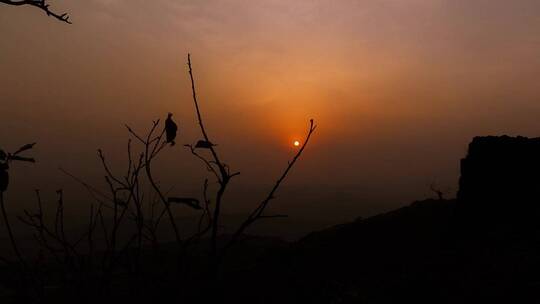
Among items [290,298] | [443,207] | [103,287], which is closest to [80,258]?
[103,287]

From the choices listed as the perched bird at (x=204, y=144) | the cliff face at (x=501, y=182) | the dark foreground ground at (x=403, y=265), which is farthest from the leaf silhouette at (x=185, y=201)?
the cliff face at (x=501, y=182)

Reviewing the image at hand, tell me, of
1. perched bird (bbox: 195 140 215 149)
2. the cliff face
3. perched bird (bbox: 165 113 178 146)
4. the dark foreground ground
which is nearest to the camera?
perched bird (bbox: 195 140 215 149)

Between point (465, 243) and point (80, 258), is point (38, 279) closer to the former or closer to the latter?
point (80, 258)

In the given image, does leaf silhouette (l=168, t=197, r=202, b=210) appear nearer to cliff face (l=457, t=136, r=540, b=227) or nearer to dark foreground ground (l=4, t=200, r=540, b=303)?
dark foreground ground (l=4, t=200, r=540, b=303)

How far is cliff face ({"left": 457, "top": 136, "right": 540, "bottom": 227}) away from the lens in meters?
11.6

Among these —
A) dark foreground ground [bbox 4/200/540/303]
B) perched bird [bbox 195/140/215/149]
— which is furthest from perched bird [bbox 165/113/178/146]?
dark foreground ground [bbox 4/200/540/303]

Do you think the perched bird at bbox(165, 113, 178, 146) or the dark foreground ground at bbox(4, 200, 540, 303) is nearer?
the perched bird at bbox(165, 113, 178, 146)

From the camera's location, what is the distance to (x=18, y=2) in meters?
2.46

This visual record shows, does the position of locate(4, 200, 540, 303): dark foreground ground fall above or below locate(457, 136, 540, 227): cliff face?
below

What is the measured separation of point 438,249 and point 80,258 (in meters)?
10.7

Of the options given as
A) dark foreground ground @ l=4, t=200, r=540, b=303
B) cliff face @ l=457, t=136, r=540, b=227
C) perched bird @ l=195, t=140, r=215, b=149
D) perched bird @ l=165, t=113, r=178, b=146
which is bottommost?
dark foreground ground @ l=4, t=200, r=540, b=303

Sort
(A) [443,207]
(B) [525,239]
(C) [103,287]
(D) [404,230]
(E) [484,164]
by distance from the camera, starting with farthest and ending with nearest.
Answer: (A) [443,207], (D) [404,230], (E) [484,164], (B) [525,239], (C) [103,287]

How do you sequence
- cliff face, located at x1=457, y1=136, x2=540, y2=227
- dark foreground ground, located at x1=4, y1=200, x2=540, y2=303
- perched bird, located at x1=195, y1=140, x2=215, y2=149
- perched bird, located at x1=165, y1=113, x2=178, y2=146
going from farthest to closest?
cliff face, located at x1=457, y1=136, x2=540, y2=227 → dark foreground ground, located at x1=4, y1=200, x2=540, y2=303 → perched bird, located at x1=165, y1=113, x2=178, y2=146 → perched bird, located at x1=195, y1=140, x2=215, y2=149

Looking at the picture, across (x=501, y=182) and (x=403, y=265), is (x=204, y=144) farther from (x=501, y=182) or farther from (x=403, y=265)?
(x=501, y=182)
